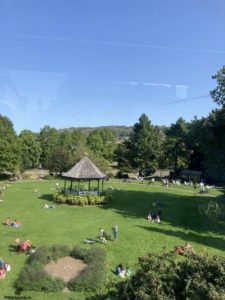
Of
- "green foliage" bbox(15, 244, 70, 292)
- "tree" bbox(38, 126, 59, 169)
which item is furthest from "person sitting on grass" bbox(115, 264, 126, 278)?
"tree" bbox(38, 126, 59, 169)

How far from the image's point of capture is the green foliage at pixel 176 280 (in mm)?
11109

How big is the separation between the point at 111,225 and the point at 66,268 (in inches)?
378

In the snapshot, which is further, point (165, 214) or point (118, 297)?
point (165, 214)

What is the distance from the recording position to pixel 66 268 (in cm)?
2008

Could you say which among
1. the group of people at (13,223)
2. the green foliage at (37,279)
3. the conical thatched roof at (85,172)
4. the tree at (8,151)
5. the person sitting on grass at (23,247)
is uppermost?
the tree at (8,151)

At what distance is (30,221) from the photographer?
98.8ft

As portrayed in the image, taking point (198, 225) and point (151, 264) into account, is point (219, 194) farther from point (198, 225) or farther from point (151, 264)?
point (151, 264)

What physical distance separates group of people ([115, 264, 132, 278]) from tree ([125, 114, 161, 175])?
5389cm

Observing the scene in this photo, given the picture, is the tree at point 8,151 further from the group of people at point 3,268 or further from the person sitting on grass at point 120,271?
the person sitting on grass at point 120,271

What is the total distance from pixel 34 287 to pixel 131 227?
12.1m

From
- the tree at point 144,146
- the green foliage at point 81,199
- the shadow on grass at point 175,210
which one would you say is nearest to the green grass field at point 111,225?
the shadow on grass at point 175,210

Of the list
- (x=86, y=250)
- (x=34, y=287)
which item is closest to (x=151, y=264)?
(x=34, y=287)

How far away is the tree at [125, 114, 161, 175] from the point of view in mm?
74625

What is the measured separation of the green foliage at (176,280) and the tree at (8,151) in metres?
53.1
